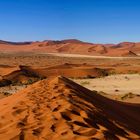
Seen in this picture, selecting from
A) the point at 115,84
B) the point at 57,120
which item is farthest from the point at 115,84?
the point at 57,120

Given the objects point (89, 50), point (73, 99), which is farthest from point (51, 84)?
point (89, 50)

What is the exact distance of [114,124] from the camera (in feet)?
28.7

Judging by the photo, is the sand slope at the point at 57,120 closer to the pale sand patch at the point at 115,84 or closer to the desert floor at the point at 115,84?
the desert floor at the point at 115,84

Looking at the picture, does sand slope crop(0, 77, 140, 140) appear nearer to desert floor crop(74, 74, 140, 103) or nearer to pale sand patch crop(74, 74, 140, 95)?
desert floor crop(74, 74, 140, 103)

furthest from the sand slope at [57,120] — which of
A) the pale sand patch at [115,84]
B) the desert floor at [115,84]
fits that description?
the pale sand patch at [115,84]

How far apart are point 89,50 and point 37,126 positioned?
93.1 m

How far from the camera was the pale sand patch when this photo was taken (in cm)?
2494

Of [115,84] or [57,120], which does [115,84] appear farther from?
[57,120]

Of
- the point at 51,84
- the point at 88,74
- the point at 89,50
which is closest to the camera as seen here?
the point at 51,84

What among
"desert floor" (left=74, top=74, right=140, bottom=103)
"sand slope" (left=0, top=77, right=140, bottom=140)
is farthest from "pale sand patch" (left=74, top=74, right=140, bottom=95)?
"sand slope" (left=0, top=77, right=140, bottom=140)

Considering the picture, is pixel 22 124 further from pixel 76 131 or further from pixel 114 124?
pixel 114 124

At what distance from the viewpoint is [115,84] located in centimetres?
2867

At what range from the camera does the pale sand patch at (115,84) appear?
24942 millimetres

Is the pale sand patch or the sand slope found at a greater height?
the sand slope
